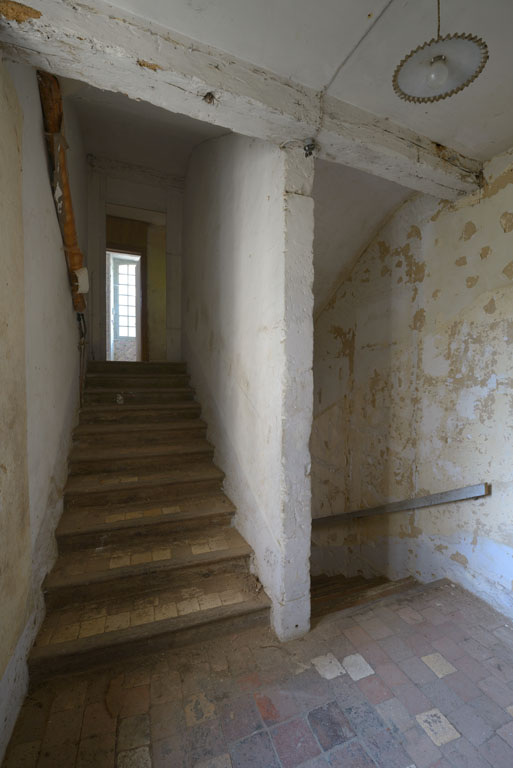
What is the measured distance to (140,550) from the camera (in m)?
2.35

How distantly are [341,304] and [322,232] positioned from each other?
34.9 inches

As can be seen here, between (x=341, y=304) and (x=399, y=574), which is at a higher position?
(x=341, y=304)

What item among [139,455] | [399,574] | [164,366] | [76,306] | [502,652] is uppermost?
[76,306]

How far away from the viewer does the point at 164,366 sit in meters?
4.57

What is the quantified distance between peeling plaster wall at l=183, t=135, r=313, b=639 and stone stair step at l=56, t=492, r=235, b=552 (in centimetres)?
19

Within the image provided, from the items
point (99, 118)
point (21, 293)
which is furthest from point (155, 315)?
point (21, 293)

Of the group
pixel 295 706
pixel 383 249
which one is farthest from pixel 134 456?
pixel 383 249

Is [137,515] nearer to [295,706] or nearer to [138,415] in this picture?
[138,415]

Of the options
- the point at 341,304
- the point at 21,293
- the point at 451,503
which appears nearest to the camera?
the point at 21,293

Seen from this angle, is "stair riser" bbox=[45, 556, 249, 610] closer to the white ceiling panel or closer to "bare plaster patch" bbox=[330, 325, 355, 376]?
"bare plaster patch" bbox=[330, 325, 355, 376]

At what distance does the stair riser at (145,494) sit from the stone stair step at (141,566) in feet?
1.21

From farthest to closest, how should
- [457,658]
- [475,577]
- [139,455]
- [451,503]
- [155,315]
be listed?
[155,315]
[139,455]
[451,503]
[475,577]
[457,658]

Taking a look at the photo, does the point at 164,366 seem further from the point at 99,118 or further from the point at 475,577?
the point at 475,577

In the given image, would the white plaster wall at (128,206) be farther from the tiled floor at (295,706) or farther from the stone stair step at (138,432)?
the tiled floor at (295,706)
